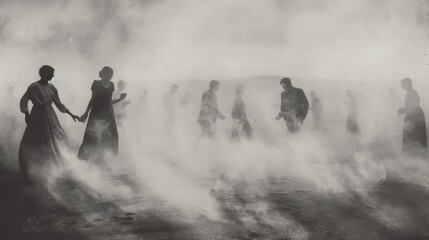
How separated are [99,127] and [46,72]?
4.93 ft

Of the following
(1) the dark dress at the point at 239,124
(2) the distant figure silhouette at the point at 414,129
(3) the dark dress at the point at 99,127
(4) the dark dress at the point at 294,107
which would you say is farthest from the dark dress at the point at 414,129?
(3) the dark dress at the point at 99,127

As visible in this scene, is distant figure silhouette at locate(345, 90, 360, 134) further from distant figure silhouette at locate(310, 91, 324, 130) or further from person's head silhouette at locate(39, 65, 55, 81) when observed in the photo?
person's head silhouette at locate(39, 65, 55, 81)

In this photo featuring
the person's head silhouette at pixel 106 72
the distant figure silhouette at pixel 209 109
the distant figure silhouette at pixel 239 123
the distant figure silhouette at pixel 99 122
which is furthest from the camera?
the distant figure silhouette at pixel 239 123

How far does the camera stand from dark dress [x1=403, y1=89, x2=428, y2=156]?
11.9 meters

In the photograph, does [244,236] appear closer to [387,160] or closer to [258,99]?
[387,160]

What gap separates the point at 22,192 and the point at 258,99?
49638 millimetres

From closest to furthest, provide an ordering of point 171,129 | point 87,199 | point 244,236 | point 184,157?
1. point 244,236
2. point 87,199
3. point 184,157
4. point 171,129

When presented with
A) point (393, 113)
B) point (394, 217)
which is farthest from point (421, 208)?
point (393, 113)

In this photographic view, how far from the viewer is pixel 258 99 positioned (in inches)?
2212

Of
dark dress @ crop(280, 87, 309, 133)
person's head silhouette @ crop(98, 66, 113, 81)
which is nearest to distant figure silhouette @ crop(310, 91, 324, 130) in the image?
dark dress @ crop(280, 87, 309, 133)

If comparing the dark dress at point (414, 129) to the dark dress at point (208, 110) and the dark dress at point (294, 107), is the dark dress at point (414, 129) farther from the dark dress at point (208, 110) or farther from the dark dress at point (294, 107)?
the dark dress at point (208, 110)

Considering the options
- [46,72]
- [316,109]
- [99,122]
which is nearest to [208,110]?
[99,122]

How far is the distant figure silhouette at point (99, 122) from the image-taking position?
9.16 m

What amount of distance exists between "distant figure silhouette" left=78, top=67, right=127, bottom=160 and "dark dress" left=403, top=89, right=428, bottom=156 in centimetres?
713
